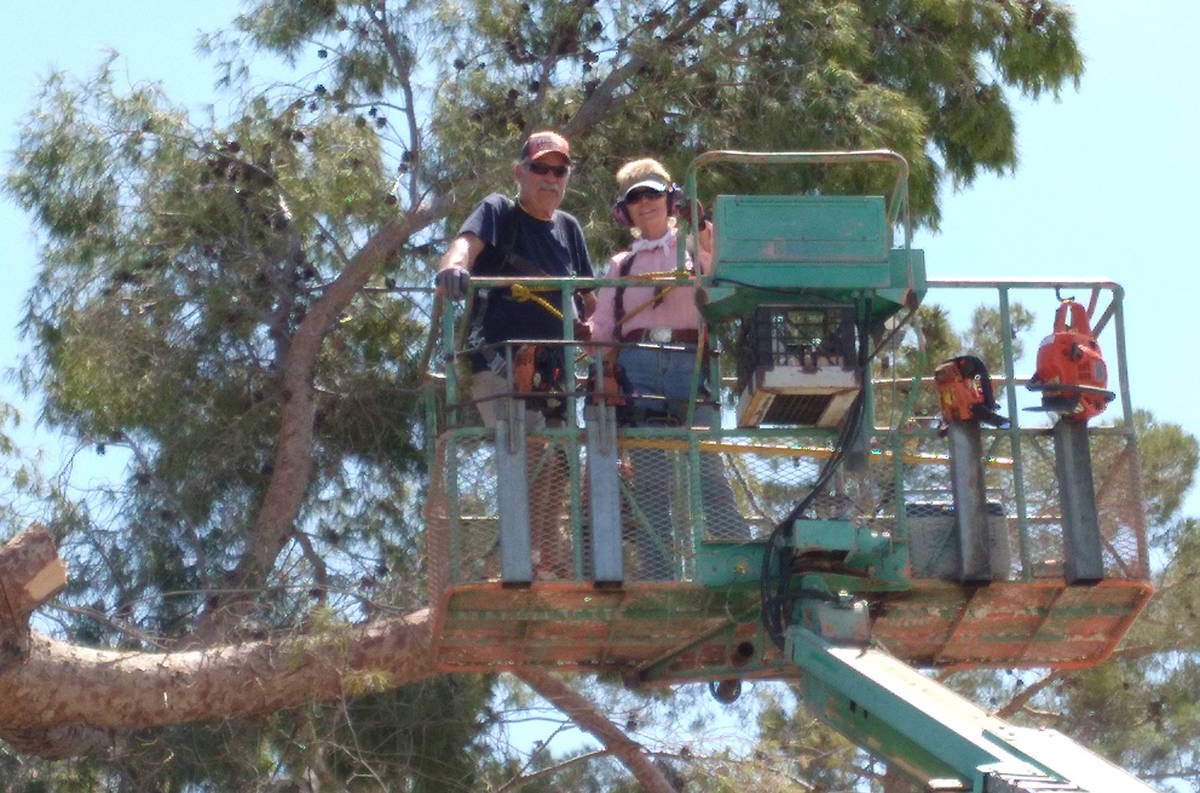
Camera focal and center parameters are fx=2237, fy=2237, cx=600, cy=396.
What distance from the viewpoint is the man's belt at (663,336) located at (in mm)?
8305

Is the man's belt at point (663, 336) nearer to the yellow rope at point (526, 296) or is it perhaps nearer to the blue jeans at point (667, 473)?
the blue jeans at point (667, 473)

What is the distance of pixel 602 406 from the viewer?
8031 mm

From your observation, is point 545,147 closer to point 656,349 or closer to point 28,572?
point 656,349

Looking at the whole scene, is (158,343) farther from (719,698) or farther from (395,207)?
(719,698)

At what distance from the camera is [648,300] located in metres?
8.29

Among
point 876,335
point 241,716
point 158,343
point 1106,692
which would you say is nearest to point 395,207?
point 158,343

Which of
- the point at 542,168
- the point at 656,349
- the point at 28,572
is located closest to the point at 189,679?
the point at 28,572

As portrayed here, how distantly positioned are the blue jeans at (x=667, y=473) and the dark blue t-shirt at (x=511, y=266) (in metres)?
0.39

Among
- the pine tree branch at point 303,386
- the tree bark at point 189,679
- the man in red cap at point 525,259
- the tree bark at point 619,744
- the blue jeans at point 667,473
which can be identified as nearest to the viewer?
the blue jeans at point 667,473

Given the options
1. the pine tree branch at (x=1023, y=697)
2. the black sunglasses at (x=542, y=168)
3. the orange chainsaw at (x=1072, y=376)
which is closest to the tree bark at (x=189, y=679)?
the black sunglasses at (x=542, y=168)

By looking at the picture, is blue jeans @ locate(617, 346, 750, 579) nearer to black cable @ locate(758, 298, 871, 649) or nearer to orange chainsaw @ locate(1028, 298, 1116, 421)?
black cable @ locate(758, 298, 871, 649)

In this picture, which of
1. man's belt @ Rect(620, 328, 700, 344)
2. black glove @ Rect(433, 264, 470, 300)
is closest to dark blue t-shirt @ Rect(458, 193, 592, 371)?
man's belt @ Rect(620, 328, 700, 344)

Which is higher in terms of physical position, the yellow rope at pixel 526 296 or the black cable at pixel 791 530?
the yellow rope at pixel 526 296

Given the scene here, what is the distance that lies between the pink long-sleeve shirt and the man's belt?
1 cm
